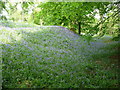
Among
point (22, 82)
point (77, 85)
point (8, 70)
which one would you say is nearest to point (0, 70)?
point (8, 70)

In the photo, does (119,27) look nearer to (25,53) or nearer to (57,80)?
(57,80)

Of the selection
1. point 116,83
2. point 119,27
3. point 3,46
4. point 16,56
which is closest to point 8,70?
point 16,56

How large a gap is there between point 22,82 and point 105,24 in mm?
6154

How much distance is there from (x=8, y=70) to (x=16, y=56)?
1851 mm

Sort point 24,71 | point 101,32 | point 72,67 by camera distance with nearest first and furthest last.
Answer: point 24,71, point 72,67, point 101,32

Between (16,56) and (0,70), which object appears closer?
(0,70)

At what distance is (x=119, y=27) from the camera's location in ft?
31.4

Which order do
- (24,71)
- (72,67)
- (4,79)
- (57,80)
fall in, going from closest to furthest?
1. (4,79)
2. (57,80)
3. (24,71)
4. (72,67)

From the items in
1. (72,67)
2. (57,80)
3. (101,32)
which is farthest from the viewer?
(101,32)

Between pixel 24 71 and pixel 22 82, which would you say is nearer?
pixel 22 82

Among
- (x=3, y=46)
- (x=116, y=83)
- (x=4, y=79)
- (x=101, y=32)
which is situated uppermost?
(x=101, y=32)

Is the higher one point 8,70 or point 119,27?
point 119,27

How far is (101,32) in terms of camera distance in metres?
9.31

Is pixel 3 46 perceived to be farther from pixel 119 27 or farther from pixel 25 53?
pixel 119 27
